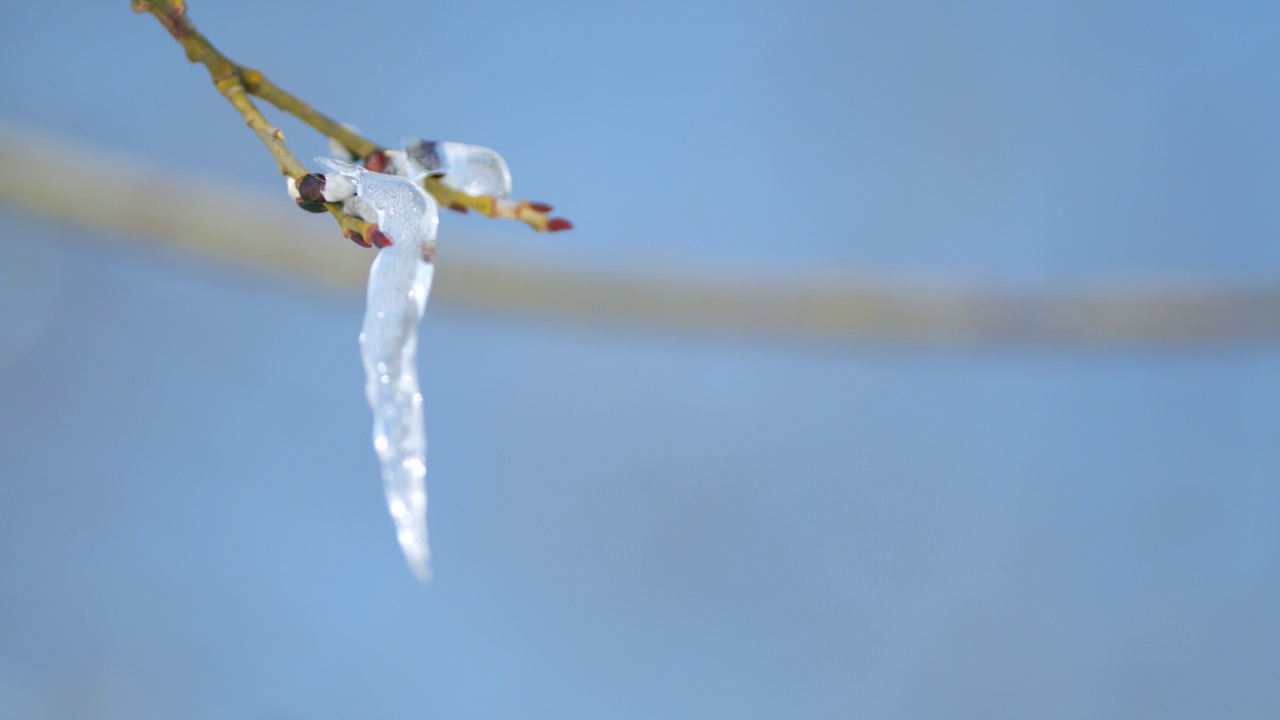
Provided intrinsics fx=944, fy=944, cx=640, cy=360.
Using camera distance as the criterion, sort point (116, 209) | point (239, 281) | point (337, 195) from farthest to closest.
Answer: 1. point (239, 281)
2. point (116, 209)
3. point (337, 195)

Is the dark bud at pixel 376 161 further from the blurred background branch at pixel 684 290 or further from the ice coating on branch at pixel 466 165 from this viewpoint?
the blurred background branch at pixel 684 290

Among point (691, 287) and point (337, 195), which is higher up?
point (691, 287)

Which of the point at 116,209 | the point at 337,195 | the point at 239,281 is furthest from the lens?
the point at 239,281

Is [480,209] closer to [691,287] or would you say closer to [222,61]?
[222,61]

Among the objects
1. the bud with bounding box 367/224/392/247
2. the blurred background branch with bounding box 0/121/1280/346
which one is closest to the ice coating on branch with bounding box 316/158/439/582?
the bud with bounding box 367/224/392/247

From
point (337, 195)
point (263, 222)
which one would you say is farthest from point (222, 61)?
point (263, 222)

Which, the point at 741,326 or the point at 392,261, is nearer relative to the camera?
the point at 392,261

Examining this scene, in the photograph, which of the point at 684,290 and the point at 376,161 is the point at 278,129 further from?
the point at 684,290

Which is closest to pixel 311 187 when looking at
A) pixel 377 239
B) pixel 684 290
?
pixel 377 239
